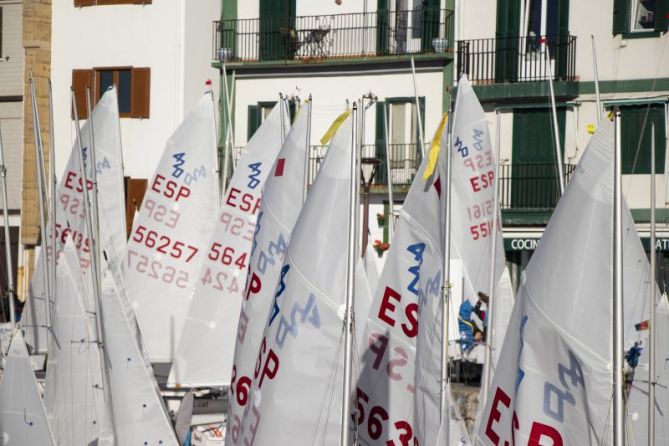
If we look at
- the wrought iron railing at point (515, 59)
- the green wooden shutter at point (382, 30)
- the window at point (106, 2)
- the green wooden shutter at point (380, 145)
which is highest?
the window at point (106, 2)

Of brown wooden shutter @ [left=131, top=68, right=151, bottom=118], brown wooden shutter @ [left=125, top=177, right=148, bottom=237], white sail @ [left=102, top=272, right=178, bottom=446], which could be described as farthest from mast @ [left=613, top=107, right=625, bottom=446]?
brown wooden shutter @ [left=131, top=68, right=151, bottom=118]

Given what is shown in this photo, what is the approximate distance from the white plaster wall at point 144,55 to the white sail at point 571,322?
2614cm

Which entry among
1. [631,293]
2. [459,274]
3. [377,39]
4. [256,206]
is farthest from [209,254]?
[377,39]

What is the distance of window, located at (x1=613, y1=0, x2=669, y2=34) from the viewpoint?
38.9 m

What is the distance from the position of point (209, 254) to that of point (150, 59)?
43.2 feet

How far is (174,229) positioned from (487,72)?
→ 10169 mm

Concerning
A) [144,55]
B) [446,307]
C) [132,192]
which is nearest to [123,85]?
[144,55]

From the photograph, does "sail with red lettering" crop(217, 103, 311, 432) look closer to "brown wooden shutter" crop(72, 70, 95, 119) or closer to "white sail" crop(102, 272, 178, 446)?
"white sail" crop(102, 272, 178, 446)

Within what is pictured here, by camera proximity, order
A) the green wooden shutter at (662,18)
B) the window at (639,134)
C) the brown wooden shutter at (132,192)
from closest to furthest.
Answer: the window at (639,134)
the green wooden shutter at (662,18)
the brown wooden shutter at (132,192)

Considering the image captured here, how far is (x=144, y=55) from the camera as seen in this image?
145 ft

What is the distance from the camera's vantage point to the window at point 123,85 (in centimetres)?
4397

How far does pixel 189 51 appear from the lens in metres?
43.9

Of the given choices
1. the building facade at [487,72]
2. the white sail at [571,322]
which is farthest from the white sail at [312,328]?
the building facade at [487,72]

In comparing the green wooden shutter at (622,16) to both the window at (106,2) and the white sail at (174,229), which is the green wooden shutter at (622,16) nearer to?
the white sail at (174,229)
